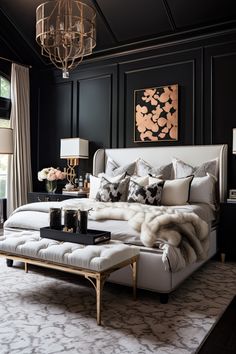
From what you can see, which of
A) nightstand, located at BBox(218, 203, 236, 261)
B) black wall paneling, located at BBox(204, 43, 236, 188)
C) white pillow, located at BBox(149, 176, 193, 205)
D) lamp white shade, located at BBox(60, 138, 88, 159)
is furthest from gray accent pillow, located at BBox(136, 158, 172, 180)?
lamp white shade, located at BBox(60, 138, 88, 159)

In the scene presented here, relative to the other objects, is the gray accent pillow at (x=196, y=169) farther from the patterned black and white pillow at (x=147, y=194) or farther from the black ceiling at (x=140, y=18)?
the black ceiling at (x=140, y=18)

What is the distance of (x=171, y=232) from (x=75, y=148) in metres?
3.05

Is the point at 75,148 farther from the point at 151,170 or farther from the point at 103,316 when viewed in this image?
the point at 103,316

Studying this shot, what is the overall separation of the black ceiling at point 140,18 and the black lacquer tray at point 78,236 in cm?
342

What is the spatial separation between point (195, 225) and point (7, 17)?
468cm

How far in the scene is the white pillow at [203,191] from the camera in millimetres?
4066

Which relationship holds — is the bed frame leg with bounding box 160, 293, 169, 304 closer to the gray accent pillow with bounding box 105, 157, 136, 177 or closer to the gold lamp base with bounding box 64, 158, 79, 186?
the gray accent pillow with bounding box 105, 157, 136, 177

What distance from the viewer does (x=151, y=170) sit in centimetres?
471

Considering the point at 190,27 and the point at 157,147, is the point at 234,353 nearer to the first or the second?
the point at 157,147

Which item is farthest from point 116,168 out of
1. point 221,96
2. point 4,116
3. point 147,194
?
point 4,116

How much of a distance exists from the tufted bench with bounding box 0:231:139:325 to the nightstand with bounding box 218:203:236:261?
170 cm

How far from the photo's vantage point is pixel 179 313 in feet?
8.18

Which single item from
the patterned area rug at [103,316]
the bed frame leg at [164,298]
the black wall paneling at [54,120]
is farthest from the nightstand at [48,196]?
the bed frame leg at [164,298]

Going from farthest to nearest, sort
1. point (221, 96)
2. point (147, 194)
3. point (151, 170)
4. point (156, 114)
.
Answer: point (156, 114)
point (151, 170)
point (221, 96)
point (147, 194)
